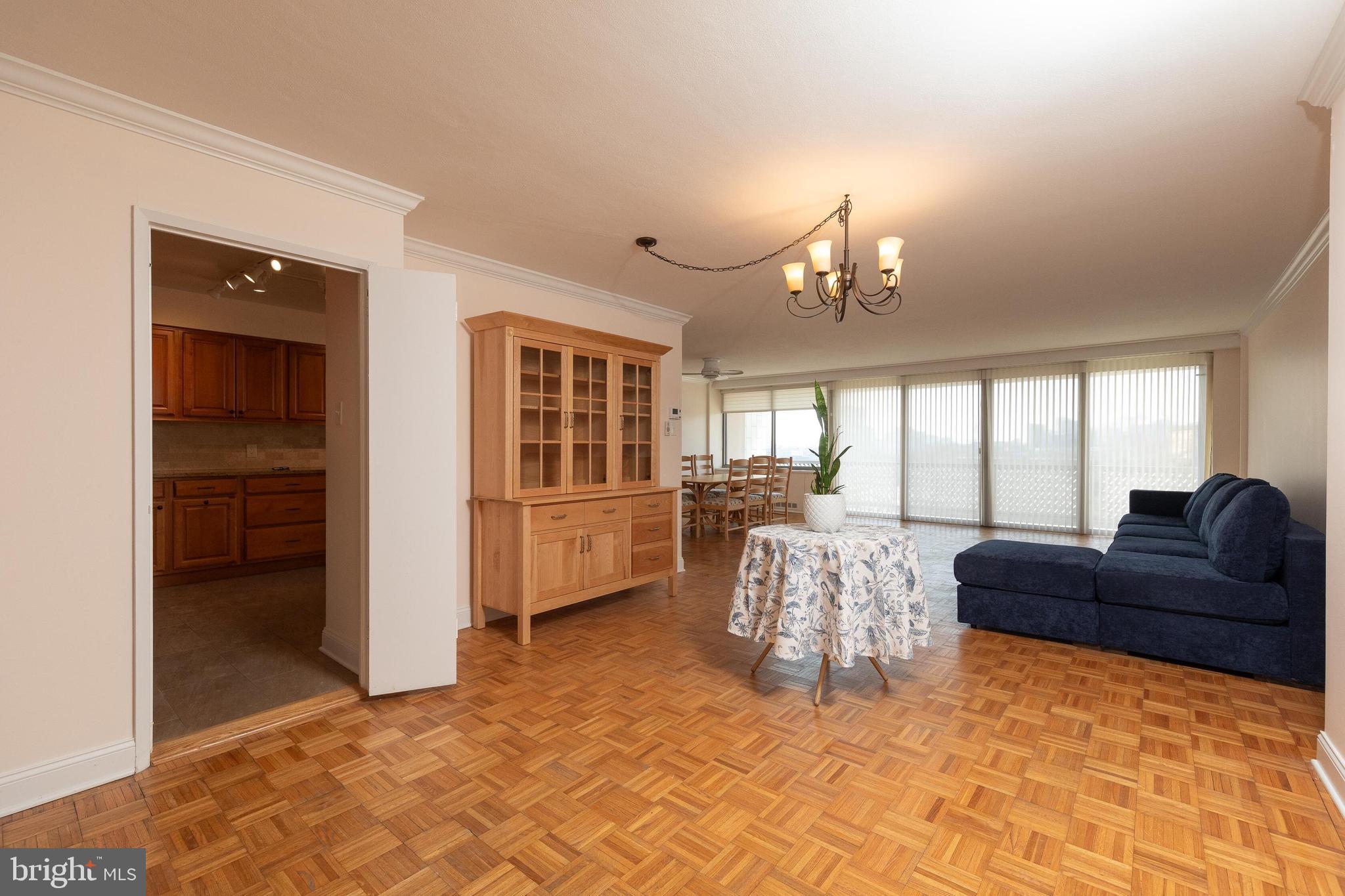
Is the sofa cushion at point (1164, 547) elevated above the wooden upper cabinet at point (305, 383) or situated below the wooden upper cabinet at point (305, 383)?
below

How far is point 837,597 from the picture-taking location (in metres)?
2.61

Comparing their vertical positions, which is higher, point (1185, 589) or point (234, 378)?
point (234, 378)

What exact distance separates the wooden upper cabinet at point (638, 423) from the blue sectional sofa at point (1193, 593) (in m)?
2.30

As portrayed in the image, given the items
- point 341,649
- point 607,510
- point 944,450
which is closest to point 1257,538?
point 607,510

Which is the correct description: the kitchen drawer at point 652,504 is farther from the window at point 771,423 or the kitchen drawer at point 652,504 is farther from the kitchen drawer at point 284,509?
the window at point 771,423

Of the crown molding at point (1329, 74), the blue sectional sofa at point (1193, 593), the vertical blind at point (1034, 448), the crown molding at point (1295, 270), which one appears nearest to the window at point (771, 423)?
the vertical blind at point (1034, 448)

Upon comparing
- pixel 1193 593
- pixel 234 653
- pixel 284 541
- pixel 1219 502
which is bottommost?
pixel 234 653

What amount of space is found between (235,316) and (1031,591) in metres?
6.63

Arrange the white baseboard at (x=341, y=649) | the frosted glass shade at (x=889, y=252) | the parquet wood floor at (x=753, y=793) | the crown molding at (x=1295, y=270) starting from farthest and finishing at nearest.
Result: 1. the crown molding at (x=1295, y=270)
2. the white baseboard at (x=341, y=649)
3. the frosted glass shade at (x=889, y=252)
4. the parquet wood floor at (x=753, y=793)

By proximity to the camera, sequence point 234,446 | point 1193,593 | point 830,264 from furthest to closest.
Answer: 1. point 234,446
2. point 830,264
3. point 1193,593

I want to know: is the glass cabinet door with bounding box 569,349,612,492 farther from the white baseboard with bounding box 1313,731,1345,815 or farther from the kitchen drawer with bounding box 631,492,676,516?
the white baseboard with bounding box 1313,731,1345,815

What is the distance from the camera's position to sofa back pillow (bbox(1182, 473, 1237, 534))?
15.6ft

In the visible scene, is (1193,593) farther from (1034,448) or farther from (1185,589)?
Answer: (1034,448)

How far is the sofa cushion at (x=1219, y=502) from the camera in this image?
151 inches
